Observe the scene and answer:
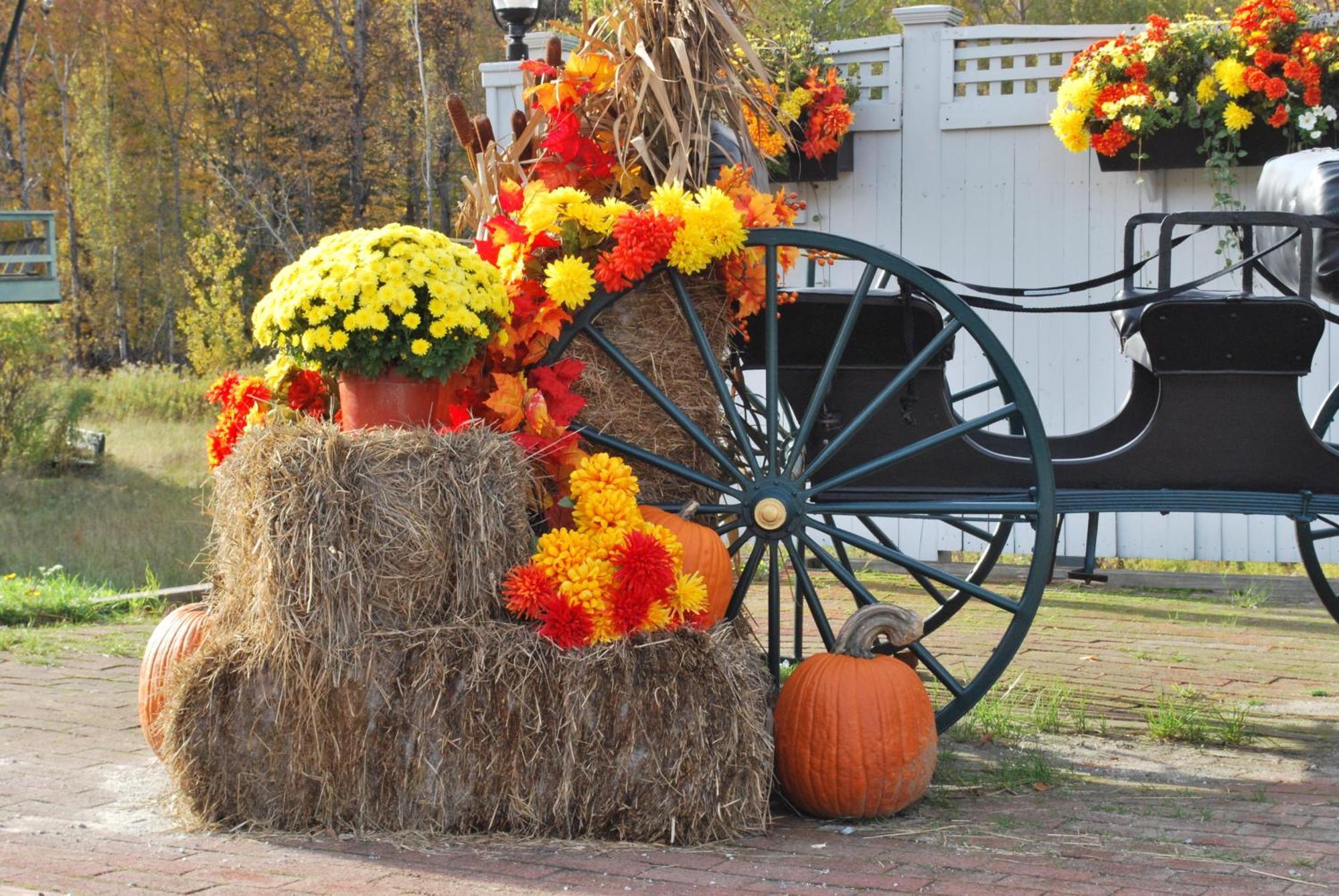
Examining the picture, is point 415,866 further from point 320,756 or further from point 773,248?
point 773,248

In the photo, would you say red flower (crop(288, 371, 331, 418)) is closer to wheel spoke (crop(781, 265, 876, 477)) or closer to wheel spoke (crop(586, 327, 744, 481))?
wheel spoke (crop(586, 327, 744, 481))

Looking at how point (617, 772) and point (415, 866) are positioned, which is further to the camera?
point (617, 772)

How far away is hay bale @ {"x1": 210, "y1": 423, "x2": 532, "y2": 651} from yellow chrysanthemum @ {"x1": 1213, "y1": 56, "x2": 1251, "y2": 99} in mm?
4432

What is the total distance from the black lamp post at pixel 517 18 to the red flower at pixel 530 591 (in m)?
5.29

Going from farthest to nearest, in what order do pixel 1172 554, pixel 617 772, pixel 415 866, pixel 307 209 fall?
pixel 307 209 → pixel 1172 554 → pixel 617 772 → pixel 415 866

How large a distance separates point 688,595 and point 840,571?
619mm

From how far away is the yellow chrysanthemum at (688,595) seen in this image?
3.65m

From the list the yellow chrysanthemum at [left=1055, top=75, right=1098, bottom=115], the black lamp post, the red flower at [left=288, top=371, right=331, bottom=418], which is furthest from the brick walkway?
the black lamp post

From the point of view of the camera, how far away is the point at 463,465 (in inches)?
140

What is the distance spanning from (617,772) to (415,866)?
507 mm

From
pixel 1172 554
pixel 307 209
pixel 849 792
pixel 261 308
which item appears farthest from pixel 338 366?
pixel 307 209

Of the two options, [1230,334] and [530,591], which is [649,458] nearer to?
[530,591]

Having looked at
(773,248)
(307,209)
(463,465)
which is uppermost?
(307,209)

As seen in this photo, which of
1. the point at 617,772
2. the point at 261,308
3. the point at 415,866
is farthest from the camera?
the point at 261,308
